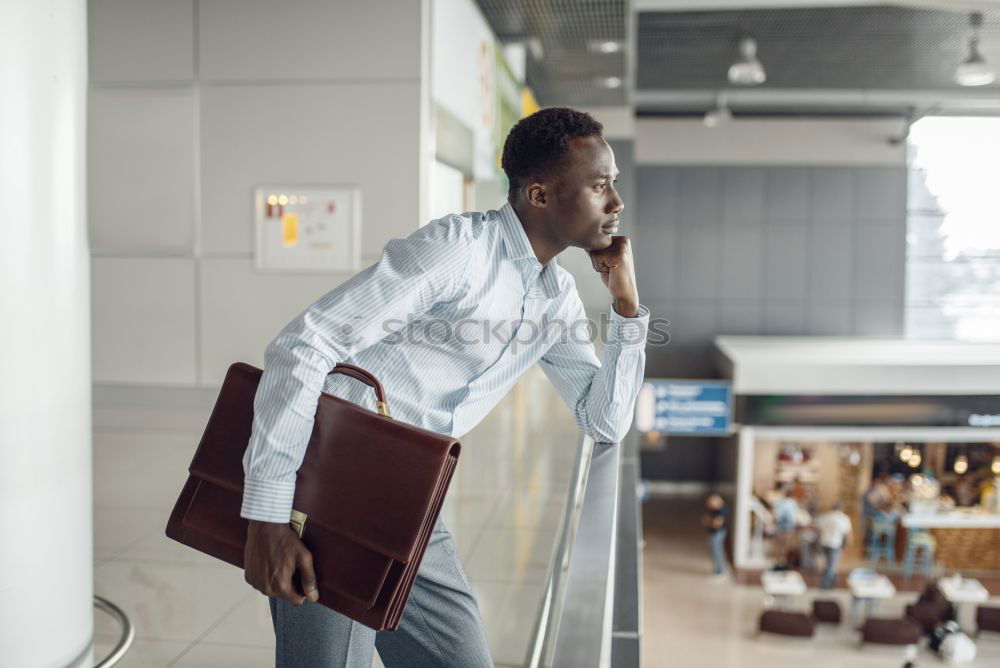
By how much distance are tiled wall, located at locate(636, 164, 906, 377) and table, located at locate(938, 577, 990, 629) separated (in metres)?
4.81

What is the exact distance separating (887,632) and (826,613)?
1.22 meters

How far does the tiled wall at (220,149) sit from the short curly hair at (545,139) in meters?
3.23

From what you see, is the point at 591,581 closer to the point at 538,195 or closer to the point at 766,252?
the point at 538,195

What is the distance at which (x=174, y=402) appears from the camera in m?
5.19

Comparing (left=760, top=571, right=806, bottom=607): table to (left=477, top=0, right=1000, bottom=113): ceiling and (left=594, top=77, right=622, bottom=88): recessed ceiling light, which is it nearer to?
(left=477, top=0, right=1000, bottom=113): ceiling

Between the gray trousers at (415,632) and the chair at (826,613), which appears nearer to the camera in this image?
the gray trousers at (415,632)

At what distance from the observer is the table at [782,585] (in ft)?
50.3

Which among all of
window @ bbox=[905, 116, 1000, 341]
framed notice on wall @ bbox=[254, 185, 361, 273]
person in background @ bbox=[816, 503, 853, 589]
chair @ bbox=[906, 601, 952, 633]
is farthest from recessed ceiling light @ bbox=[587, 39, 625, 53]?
chair @ bbox=[906, 601, 952, 633]

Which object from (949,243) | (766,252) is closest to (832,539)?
(766,252)

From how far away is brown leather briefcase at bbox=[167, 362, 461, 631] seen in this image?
1.24 m

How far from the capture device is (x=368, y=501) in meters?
1.26

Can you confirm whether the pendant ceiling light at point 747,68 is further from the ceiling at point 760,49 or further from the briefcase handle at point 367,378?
the briefcase handle at point 367,378

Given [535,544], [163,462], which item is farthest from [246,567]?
[163,462]

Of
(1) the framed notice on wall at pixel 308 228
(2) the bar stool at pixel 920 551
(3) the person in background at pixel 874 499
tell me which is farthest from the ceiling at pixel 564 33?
(2) the bar stool at pixel 920 551
